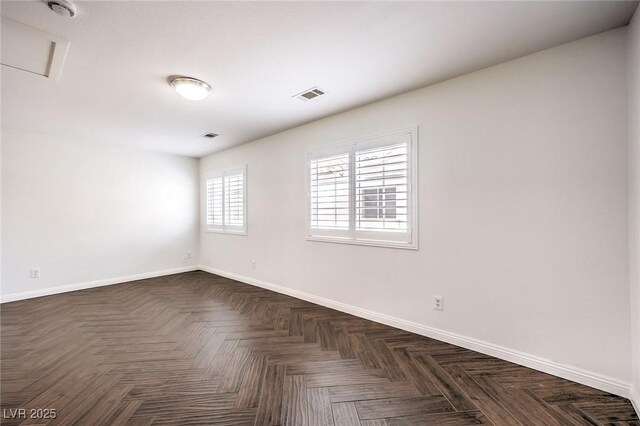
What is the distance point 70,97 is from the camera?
9.59 feet

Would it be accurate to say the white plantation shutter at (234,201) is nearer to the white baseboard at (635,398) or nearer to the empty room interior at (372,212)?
the empty room interior at (372,212)

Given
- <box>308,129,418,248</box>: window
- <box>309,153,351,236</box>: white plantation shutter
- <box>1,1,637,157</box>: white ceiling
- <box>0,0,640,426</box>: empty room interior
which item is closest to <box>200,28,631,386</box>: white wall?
<box>0,0,640,426</box>: empty room interior

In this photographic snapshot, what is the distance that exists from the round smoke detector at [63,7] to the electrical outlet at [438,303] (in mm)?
3594

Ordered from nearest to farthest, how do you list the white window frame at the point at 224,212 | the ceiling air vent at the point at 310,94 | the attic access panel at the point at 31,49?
the attic access panel at the point at 31,49
the ceiling air vent at the point at 310,94
the white window frame at the point at 224,212

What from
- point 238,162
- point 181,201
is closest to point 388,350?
point 238,162

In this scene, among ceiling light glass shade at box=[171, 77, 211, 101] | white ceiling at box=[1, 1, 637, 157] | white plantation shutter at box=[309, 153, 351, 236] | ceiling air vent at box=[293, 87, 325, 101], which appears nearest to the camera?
white ceiling at box=[1, 1, 637, 157]

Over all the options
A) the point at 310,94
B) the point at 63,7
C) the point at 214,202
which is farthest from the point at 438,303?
the point at 214,202

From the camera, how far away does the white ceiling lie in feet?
5.66

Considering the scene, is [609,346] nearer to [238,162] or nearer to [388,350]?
[388,350]

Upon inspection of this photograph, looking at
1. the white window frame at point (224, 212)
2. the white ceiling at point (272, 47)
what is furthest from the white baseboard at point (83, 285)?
the white ceiling at point (272, 47)

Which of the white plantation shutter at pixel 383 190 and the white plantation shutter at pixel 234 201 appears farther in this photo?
the white plantation shutter at pixel 234 201

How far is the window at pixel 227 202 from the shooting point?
198 inches

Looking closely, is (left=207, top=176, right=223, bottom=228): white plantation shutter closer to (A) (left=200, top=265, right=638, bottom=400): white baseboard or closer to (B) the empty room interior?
(B) the empty room interior

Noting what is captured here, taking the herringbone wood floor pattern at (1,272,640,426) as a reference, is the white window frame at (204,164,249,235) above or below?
above
